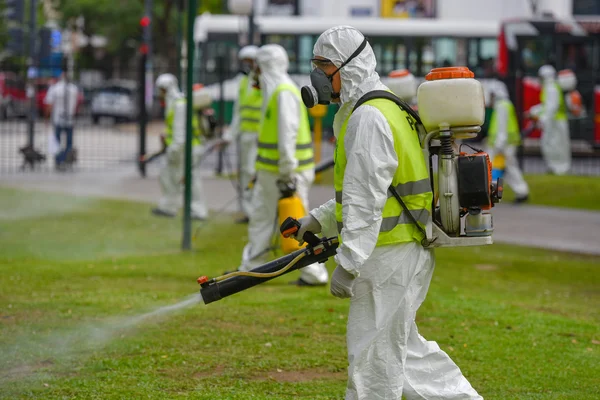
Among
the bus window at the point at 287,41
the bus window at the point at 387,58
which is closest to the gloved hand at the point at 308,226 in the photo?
the bus window at the point at 387,58

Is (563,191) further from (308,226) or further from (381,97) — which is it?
(381,97)

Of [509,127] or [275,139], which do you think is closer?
[275,139]

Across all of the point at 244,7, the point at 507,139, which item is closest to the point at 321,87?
the point at 244,7

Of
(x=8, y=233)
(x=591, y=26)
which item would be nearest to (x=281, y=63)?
(x=8, y=233)

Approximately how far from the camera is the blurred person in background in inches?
825

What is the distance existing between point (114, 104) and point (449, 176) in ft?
105

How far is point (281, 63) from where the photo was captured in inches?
384

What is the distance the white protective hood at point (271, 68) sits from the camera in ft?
31.7

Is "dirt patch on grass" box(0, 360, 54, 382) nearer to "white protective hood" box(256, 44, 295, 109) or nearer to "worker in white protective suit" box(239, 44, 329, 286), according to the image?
"worker in white protective suit" box(239, 44, 329, 286)

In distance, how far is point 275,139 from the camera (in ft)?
29.8

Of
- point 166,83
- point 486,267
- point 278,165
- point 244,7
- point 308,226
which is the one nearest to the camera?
point 308,226

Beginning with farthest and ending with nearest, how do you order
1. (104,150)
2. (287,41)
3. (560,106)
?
(287,41) < (104,150) < (560,106)

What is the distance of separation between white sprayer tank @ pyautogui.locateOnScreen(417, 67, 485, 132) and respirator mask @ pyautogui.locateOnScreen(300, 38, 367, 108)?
14.8 inches

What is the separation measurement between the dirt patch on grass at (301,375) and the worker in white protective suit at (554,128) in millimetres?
14587
